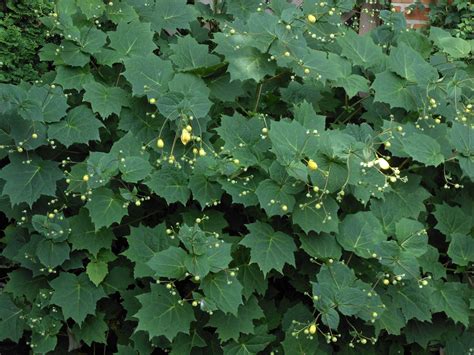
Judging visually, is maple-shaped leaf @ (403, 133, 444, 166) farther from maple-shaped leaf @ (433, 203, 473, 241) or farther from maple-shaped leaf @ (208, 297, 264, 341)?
maple-shaped leaf @ (208, 297, 264, 341)

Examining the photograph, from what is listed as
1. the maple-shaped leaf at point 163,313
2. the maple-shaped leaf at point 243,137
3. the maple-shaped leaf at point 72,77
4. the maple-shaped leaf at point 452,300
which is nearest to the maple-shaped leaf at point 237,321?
the maple-shaped leaf at point 163,313

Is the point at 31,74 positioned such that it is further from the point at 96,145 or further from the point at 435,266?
the point at 435,266

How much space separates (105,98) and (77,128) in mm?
211

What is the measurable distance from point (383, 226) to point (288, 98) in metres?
0.80

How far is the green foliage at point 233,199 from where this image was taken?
9.28 ft

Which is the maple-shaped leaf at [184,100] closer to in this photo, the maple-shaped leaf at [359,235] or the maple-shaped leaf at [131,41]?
the maple-shaped leaf at [131,41]

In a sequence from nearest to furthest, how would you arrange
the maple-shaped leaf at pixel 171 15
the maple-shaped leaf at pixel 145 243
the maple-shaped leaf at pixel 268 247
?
the maple-shaped leaf at pixel 268 247 → the maple-shaped leaf at pixel 145 243 → the maple-shaped leaf at pixel 171 15

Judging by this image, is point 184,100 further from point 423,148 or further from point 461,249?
point 461,249

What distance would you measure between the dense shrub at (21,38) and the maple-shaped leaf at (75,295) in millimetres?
1105

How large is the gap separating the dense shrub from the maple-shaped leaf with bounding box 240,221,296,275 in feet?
5.02

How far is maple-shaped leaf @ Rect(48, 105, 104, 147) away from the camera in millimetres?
3059

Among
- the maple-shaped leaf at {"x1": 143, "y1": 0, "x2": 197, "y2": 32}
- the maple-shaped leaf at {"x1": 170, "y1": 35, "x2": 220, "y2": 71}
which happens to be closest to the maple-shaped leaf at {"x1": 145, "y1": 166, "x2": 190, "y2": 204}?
the maple-shaped leaf at {"x1": 170, "y1": 35, "x2": 220, "y2": 71}

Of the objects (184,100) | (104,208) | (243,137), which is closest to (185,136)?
(184,100)

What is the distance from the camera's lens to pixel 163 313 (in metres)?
2.78
